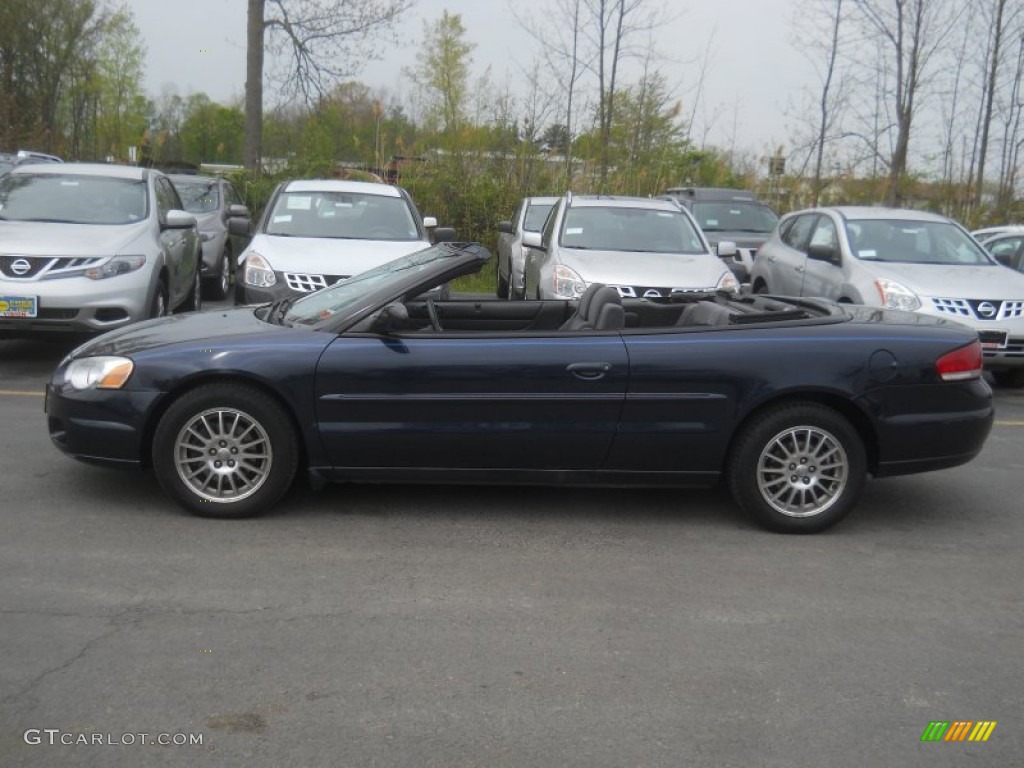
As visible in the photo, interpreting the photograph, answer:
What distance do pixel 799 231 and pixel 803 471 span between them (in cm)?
724

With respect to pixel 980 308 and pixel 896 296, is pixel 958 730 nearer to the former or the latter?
pixel 896 296

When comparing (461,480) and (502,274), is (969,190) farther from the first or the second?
(461,480)

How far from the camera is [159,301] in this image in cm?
962

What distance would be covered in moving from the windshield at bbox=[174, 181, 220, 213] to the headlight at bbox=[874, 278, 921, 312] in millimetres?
9577

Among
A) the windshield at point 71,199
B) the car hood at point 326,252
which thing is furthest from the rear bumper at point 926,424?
the windshield at point 71,199

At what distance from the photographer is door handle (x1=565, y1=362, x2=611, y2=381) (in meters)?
5.20

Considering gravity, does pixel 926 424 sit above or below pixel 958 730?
above

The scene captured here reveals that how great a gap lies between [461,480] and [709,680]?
6.38ft

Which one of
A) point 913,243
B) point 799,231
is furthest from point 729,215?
point 913,243

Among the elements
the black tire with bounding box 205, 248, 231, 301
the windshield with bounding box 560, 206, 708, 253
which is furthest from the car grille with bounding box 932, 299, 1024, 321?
the black tire with bounding box 205, 248, 231, 301

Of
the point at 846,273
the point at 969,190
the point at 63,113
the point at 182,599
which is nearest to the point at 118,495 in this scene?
the point at 182,599

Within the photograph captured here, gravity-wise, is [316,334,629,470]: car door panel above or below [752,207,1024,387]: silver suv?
below

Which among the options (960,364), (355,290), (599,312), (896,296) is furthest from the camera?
(896,296)

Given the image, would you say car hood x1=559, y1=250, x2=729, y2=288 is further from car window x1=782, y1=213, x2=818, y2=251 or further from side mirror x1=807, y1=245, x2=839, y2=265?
car window x1=782, y1=213, x2=818, y2=251
